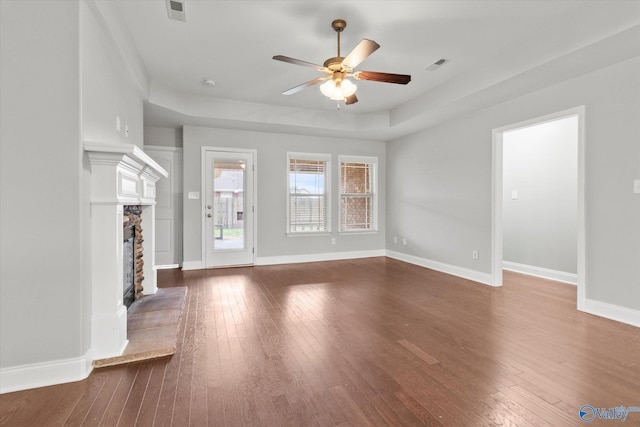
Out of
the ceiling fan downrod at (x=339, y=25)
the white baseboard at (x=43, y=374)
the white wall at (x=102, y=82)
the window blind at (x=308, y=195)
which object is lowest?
the white baseboard at (x=43, y=374)

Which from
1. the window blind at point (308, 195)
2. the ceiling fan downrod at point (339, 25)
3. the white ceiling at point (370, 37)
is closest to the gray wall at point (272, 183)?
the window blind at point (308, 195)

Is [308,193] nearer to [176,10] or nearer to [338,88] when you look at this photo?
[338,88]

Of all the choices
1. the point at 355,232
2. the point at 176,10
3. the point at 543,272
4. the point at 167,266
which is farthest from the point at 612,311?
the point at 167,266

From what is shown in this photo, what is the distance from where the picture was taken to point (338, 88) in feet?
9.59

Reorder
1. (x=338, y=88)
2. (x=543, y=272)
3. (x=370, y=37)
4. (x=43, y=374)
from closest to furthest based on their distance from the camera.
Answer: (x=43, y=374), (x=338, y=88), (x=370, y=37), (x=543, y=272)

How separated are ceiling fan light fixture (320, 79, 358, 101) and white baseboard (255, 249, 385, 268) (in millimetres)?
3530

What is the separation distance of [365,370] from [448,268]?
11.3 feet

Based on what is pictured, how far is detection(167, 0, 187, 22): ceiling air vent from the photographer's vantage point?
99.7 inches

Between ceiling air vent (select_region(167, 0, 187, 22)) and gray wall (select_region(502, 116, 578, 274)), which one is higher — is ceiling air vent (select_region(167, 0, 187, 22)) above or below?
above

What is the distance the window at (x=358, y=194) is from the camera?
6328 millimetres

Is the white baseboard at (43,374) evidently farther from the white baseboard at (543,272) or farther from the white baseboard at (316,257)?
the white baseboard at (543,272)

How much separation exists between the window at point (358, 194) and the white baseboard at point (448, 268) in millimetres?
868

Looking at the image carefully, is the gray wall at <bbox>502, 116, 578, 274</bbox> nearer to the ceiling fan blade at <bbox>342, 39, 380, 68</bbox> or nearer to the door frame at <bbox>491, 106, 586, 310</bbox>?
the door frame at <bbox>491, 106, 586, 310</bbox>

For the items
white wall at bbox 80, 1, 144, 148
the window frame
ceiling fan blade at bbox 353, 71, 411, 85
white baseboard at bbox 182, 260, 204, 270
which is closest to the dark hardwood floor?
white wall at bbox 80, 1, 144, 148
